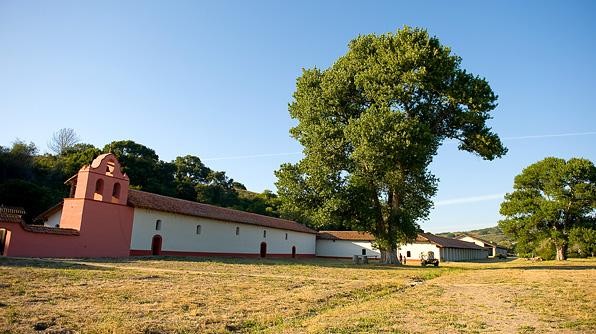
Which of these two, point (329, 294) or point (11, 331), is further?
point (329, 294)

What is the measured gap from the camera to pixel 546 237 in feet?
175

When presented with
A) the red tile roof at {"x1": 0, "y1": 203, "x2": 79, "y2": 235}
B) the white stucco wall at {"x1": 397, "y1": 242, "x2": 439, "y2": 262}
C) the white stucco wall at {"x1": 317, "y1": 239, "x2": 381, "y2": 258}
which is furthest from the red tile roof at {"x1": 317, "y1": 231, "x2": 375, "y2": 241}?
the red tile roof at {"x1": 0, "y1": 203, "x2": 79, "y2": 235}

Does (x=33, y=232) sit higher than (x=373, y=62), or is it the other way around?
(x=373, y=62)

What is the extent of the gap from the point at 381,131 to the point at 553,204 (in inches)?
1405

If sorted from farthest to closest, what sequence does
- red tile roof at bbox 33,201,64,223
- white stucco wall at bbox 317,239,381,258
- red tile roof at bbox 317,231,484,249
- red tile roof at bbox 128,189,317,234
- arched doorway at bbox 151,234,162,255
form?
white stucco wall at bbox 317,239,381,258 < red tile roof at bbox 317,231,484,249 < red tile roof at bbox 33,201,64,223 < arched doorway at bbox 151,234,162,255 < red tile roof at bbox 128,189,317,234

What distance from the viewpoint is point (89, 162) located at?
153ft

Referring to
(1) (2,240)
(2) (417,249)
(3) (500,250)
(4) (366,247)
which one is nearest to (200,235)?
(1) (2,240)

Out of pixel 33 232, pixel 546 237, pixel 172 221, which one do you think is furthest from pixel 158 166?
pixel 546 237

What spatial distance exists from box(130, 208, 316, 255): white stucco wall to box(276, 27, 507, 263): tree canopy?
34.0ft

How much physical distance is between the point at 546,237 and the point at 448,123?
31.4m

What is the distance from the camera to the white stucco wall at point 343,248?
60.9 meters

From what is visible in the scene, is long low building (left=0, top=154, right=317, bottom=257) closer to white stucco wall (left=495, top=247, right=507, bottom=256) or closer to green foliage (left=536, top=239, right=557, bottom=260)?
green foliage (left=536, top=239, right=557, bottom=260)

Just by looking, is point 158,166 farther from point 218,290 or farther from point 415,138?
point 218,290

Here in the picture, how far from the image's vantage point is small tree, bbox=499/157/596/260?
52.5 meters
